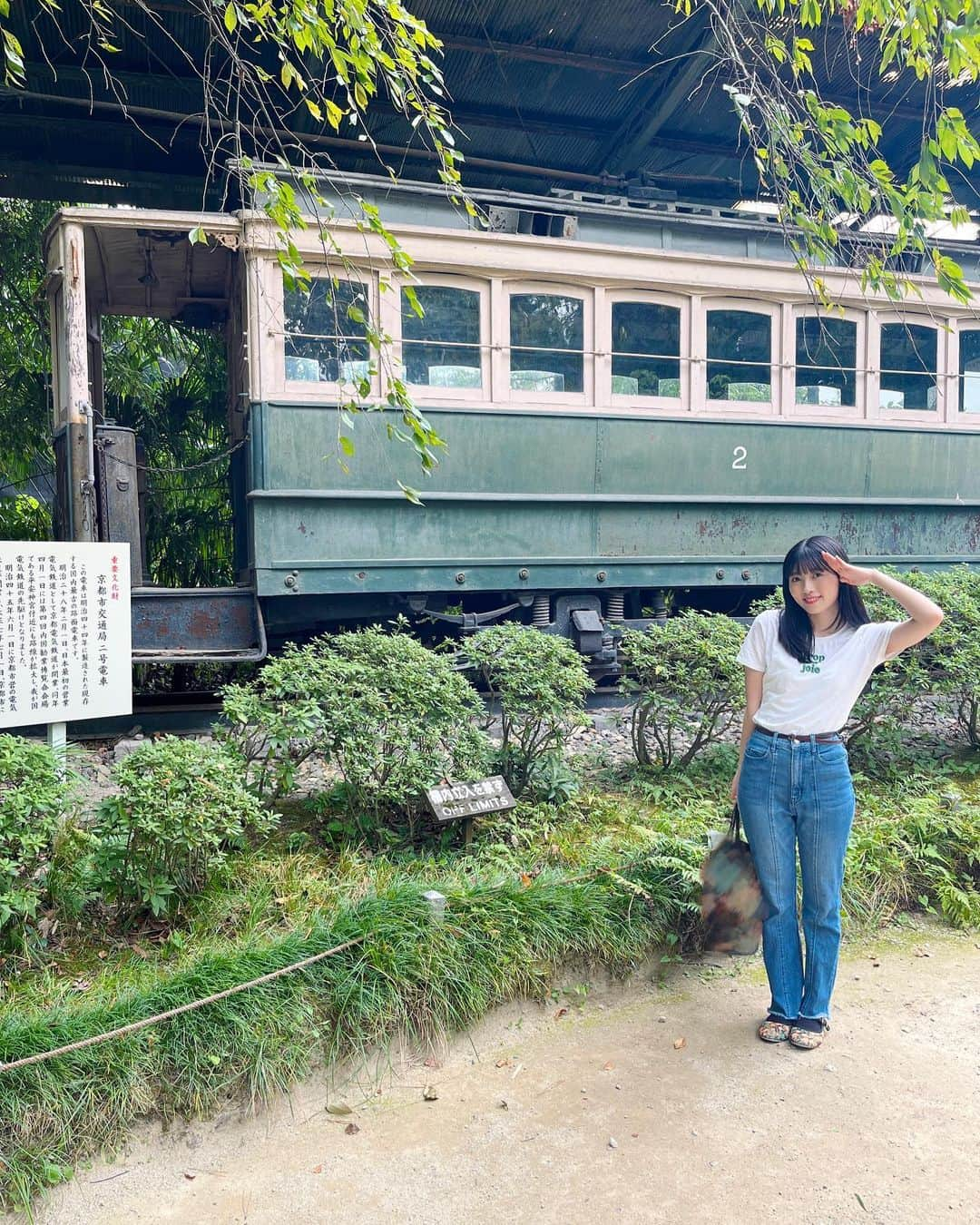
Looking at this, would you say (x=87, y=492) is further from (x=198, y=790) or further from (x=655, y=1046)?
(x=655, y=1046)

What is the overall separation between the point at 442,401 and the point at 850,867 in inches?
146

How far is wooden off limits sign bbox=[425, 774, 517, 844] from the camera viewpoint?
3643mm

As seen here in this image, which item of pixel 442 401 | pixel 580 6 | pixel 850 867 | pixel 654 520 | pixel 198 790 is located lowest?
pixel 850 867

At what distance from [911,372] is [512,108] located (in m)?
4.13

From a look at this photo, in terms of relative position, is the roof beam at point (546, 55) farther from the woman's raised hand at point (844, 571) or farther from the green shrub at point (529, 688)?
the woman's raised hand at point (844, 571)

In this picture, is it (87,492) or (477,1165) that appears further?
(87,492)

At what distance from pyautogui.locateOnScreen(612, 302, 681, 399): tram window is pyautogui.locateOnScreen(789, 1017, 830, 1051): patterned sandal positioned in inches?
179

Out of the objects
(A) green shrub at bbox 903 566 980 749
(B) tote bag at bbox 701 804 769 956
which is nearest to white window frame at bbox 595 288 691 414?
(A) green shrub at bbox 903 566 980 749

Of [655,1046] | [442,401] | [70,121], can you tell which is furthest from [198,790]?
[70,121]

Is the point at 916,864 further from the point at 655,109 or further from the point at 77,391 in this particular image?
the point at 655,109

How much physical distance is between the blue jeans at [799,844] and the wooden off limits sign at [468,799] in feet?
3.81

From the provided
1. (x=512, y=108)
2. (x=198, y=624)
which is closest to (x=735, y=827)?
(x=198, y=624)

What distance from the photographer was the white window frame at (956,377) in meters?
7.27

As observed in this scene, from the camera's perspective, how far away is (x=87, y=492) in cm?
542
